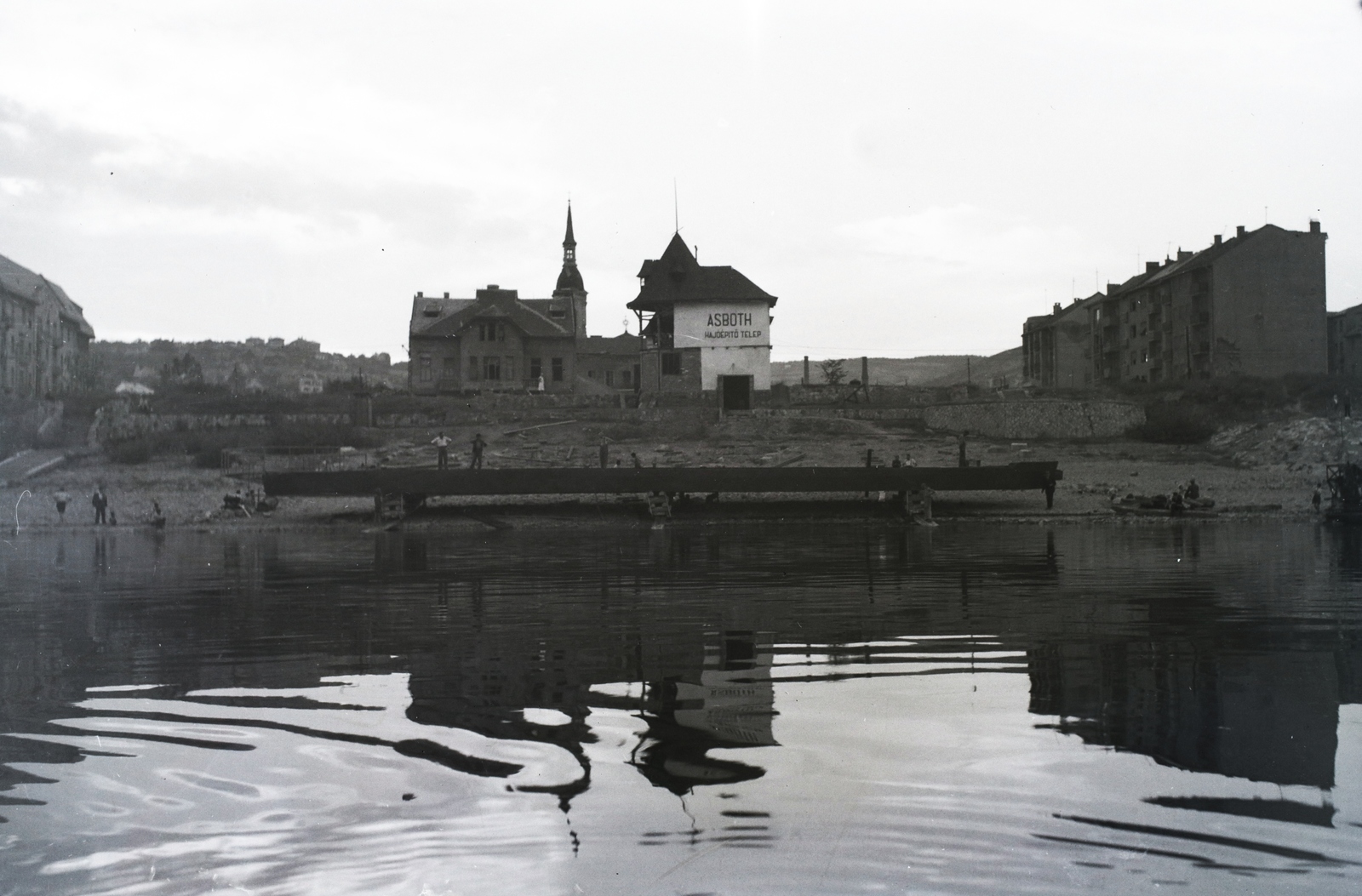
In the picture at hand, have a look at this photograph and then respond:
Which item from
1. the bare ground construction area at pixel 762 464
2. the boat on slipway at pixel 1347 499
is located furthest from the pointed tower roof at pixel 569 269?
the boat on slipway at pixel 1347 499

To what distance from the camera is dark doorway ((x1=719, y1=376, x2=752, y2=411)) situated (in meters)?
54.9

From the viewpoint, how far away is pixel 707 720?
7273 mm

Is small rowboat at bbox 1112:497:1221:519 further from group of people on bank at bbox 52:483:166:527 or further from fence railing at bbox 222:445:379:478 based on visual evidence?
group of people on bank at bbox 52:483:166:527

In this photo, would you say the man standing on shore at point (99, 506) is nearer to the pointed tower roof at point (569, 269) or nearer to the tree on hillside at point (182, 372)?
the tree on hillside at point (182, 372)

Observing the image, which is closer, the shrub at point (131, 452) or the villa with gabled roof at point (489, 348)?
the shrub at point (131, 452)

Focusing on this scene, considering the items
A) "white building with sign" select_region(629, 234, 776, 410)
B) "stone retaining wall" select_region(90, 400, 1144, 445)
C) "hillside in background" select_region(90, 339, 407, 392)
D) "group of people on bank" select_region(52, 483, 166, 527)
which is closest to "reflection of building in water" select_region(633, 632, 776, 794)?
"group of people on bank" select_region(52, 483, 166, 527)

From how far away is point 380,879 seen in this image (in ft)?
15.4

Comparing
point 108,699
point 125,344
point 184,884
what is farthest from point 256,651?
point 125,344

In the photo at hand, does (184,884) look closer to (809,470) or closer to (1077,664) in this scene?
(1077,664)

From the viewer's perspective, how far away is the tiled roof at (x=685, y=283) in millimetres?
58975

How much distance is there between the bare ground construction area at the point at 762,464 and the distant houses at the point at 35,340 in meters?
18.1

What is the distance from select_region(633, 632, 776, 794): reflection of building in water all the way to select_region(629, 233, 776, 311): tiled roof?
164ft

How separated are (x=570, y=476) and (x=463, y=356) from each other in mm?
37781

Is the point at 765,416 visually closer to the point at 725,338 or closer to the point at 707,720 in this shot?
the point at 725,338
